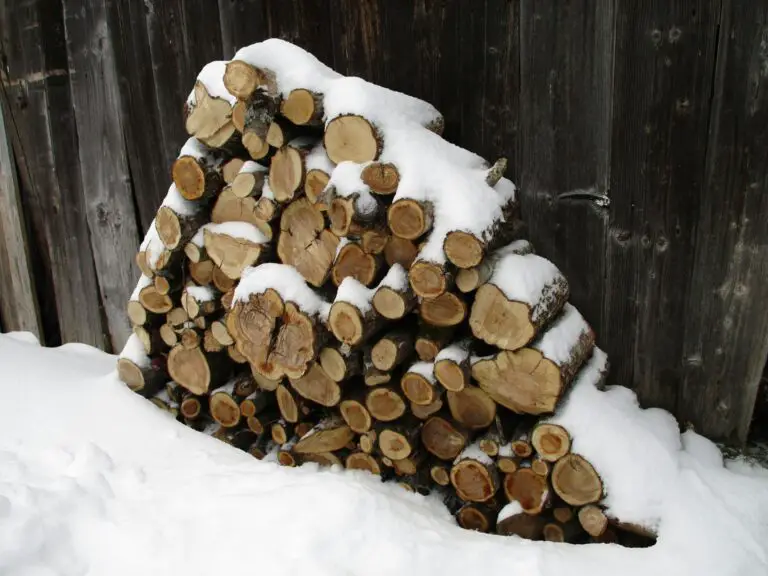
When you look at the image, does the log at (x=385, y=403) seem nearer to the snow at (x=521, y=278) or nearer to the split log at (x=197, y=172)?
the snow at (x=521, y=278)

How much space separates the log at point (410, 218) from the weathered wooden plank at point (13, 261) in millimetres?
2723

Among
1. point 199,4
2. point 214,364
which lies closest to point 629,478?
point 214,364

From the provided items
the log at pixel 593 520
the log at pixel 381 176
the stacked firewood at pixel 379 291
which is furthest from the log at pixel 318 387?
the log at pixel 593 520

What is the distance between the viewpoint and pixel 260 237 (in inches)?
95.4

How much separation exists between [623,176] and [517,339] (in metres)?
0.81

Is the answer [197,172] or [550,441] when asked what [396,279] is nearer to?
[550,441]

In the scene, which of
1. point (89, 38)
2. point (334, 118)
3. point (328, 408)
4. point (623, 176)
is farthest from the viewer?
point (89, 38)

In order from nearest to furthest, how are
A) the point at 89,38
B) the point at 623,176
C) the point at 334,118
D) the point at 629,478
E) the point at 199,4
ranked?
the point at 629,478 < the point at 334,118 < the point at 623,176 < the point at 199,4 < the point at 89,38

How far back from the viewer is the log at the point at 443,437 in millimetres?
2268

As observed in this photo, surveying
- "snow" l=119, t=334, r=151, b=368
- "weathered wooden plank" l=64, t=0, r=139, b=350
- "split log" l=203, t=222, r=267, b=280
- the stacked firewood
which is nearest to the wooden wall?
"weathered wooden plank" l=64, t=0, r=139, b=350

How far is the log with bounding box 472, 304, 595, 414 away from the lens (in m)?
2.07

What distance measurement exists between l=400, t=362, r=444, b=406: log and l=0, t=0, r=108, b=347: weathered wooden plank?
230cm

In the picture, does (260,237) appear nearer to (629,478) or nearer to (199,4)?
(199,4)

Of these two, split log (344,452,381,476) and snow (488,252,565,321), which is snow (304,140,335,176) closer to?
snow (488,252,565,321)
